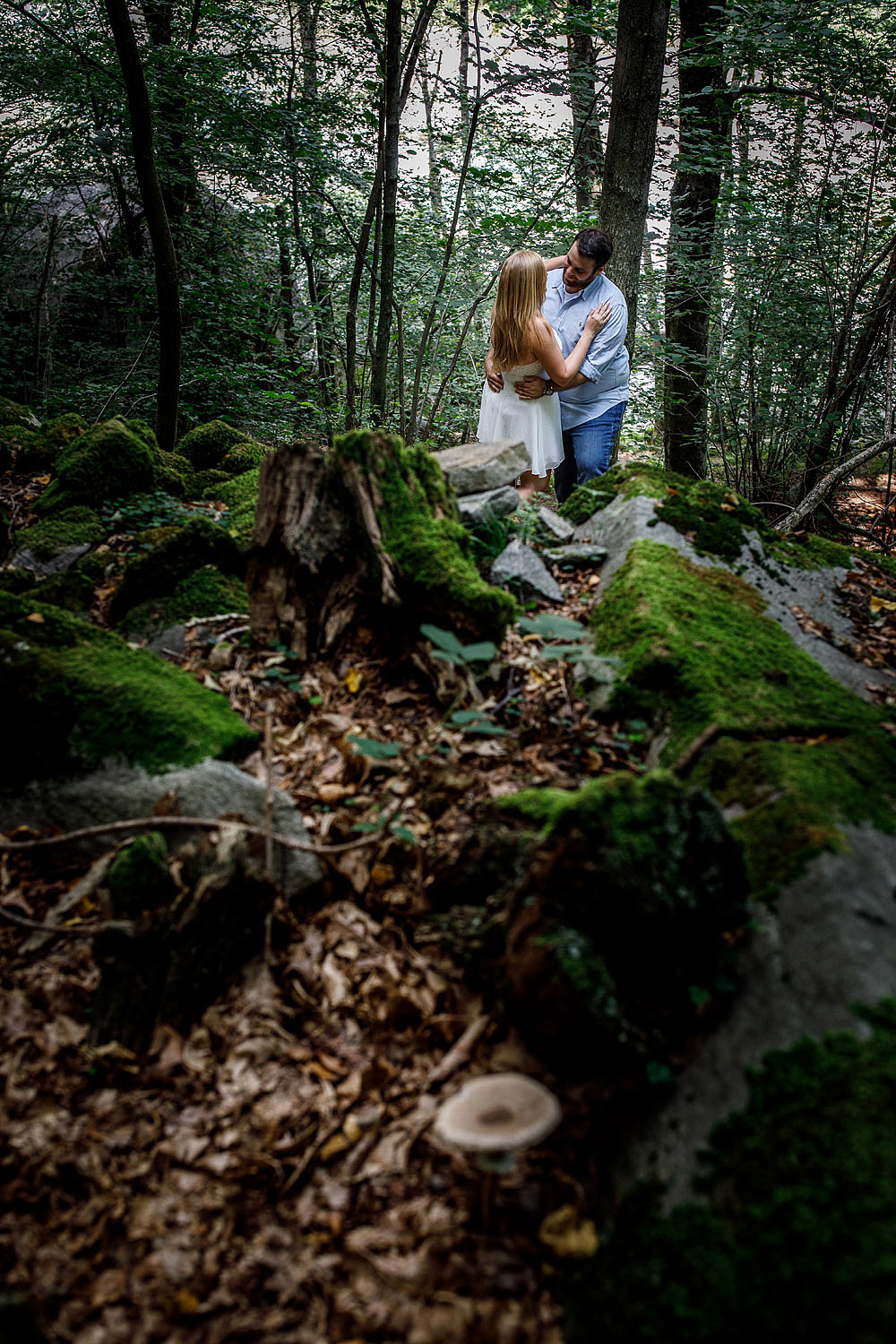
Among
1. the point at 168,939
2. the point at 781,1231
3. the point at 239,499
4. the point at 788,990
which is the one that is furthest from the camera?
the point at 239,499

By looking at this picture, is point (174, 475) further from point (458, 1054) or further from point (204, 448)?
point (458, 1054)

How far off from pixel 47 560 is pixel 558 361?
3.93 meters

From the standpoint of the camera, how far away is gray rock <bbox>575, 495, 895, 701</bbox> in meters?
3.61

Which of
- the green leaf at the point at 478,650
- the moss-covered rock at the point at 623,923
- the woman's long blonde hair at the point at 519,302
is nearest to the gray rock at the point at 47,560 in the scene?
the green leaf at the point at 478,650

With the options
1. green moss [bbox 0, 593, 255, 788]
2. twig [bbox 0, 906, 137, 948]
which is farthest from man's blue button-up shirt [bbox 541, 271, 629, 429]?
twig [bbox 0, 906, 137, 948]

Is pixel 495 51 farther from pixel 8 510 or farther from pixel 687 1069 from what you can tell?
pixel 687 1069

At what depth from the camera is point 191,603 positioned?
13.3 feet

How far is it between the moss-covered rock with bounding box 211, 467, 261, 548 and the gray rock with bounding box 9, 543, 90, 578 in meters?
1.06

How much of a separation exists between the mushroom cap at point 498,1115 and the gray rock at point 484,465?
3587 mm

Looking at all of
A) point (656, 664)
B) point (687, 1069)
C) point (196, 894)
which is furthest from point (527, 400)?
point (687, 1069)

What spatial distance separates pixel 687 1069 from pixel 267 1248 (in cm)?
121

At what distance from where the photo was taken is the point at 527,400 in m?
5.51

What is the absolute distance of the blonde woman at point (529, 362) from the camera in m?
5.00

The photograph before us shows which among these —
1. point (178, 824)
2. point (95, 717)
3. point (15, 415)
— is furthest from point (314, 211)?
point (178, 824)
